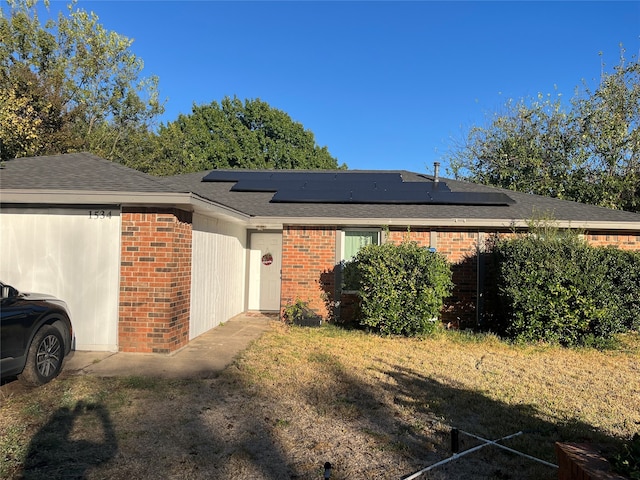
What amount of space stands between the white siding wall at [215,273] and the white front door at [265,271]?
0.30 metres

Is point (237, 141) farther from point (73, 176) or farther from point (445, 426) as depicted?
point (445, 426)

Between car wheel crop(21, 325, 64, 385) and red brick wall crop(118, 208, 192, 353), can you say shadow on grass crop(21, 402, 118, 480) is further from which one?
red brick wall crop(118, 208, 192, 353)

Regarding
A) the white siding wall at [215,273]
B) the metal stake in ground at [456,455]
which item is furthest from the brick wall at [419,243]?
the metal stake in ground at [456,455]

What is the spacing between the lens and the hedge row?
760 centimetres

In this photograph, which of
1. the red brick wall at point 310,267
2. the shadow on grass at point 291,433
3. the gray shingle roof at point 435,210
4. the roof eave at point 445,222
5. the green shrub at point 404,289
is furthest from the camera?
the red brick wall at point 310,267

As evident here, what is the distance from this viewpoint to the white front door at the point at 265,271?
38.3ft

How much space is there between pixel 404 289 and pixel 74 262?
230 inches

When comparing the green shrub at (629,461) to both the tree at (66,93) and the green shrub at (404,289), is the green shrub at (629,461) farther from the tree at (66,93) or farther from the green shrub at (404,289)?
the tree at (66,93)

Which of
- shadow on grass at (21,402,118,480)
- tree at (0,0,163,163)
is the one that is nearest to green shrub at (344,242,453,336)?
shadow on grass at (21,402,118,480)

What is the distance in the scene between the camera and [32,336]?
4867 millimetres

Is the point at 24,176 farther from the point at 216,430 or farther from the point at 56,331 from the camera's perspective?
the point at 216,430

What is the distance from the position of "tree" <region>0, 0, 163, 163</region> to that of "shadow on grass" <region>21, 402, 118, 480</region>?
12228 mm

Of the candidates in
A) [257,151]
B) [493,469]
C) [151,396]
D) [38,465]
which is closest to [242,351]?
[151,396]

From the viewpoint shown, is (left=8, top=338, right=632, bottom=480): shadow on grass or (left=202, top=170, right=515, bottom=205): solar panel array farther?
(left=202, top=170, right=515, bottom=205): solar panel array
